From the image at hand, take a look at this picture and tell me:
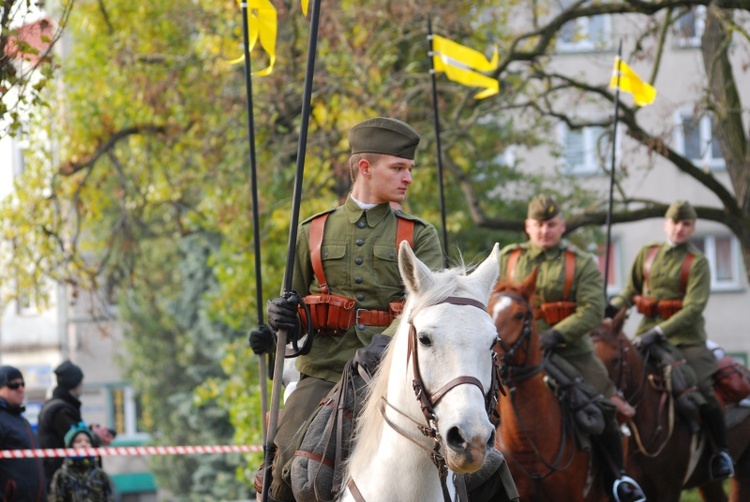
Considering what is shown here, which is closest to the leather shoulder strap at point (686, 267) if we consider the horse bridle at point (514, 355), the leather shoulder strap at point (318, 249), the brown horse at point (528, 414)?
the brown horse at point (528, 414)

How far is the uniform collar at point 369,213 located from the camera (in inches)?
241

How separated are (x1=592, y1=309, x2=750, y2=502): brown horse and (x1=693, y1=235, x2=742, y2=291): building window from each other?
2195 centimetres

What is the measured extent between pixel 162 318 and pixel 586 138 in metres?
12.0

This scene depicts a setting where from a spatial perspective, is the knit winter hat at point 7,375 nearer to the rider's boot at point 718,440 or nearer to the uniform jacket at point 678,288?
the uniform jacket at point 678,288

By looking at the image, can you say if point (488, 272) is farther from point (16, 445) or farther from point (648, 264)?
point (648, 264)

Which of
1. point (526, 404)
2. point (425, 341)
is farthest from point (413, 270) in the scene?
point (526, 404)

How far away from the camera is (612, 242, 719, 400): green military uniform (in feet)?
38.5

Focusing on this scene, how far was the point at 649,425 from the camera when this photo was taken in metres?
11.3

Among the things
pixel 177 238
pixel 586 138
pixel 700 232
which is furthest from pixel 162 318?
pixel 700 232

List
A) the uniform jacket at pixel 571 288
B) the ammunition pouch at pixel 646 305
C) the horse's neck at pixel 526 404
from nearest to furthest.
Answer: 1. the horse's neck at pixel 526 404
2. the uniform jacket at pixel 571 288
3. the ammunition pouch at pixel 646 305

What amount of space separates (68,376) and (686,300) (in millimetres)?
5719

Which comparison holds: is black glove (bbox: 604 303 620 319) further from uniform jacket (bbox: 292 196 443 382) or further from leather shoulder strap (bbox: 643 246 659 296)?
uniform jacket (bbox: 292 196 443 382)

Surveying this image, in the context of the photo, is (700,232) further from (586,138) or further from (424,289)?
(424,289)

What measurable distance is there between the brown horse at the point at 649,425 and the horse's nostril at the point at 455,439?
6.83 metres
